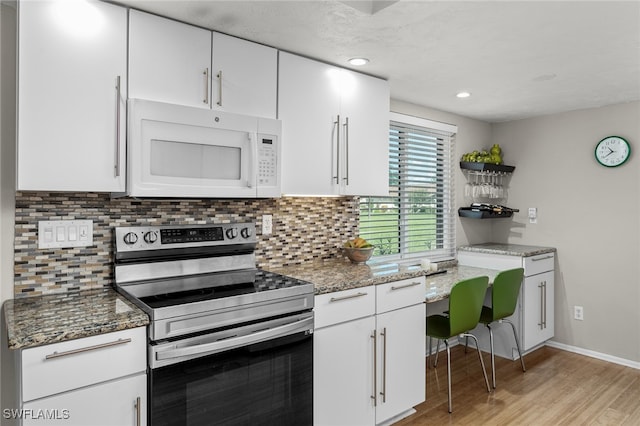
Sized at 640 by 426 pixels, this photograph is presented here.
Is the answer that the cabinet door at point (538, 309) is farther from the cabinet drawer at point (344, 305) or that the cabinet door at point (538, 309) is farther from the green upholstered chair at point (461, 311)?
the cabinet drawer at point (344, 305)

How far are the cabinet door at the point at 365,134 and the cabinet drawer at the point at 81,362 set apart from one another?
1.51m

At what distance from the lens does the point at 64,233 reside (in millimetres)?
1934

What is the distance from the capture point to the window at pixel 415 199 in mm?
3512

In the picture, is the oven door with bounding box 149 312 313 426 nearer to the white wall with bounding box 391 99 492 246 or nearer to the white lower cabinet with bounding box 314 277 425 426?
the white lower cabinet with bounding box 314 277 425 426

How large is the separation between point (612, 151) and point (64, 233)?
13.5ft

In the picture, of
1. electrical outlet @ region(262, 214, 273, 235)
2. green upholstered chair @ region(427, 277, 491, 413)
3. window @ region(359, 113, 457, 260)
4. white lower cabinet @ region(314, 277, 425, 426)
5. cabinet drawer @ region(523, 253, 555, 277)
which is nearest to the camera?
white lower cabinet @ region(314, 277, 425, 426)

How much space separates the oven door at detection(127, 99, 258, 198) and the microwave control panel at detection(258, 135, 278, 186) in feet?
0.11

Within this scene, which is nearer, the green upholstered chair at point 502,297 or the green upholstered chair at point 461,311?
the green upholstered chair at point 461,311

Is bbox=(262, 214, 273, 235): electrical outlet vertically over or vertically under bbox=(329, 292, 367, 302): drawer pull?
over

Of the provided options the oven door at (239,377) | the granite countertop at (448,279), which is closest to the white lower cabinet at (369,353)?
the oven door at (239,377)

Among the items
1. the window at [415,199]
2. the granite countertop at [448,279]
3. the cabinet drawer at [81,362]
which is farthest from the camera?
the window at [415,199]

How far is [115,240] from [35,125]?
2.04ft

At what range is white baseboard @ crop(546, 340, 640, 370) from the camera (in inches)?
141

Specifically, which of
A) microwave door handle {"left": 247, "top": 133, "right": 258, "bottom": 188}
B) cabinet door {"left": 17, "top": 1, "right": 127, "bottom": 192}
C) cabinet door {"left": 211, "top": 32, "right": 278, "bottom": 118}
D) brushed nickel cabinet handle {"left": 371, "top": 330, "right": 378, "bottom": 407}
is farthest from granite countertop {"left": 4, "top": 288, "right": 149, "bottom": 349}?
brushed nickel cabinet handle {"left": 371, "top": 330, "right": 378, "bottom": 407}
